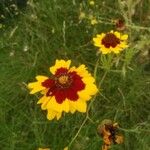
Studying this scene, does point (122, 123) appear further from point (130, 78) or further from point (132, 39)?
point (132, 39)

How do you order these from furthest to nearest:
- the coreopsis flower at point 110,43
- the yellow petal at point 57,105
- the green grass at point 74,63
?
the green grass at point 74,63, the coreopsis flower at point 110,43, the yellow petal at point 57,105

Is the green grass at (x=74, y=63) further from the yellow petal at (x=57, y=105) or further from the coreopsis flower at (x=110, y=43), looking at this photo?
the yellow petal at (x=57, y=105)

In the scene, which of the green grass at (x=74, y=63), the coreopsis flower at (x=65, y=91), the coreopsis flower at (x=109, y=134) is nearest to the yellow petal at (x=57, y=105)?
the coreopsis flower at (x=65, y=91)

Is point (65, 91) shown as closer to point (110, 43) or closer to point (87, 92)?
point (87, 92)

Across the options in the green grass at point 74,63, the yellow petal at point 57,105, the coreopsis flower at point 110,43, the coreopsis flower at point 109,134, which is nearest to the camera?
the yellow petal at point 57,105

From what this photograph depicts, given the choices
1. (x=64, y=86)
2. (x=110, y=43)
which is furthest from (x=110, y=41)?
(x=64, y=86)

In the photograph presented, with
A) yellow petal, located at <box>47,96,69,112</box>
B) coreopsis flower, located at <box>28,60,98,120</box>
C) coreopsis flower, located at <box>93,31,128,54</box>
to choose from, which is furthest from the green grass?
yellow petal, located at <box>47,96,69,112</box>

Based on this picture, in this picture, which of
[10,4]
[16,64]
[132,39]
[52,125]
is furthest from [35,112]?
[10,4]
